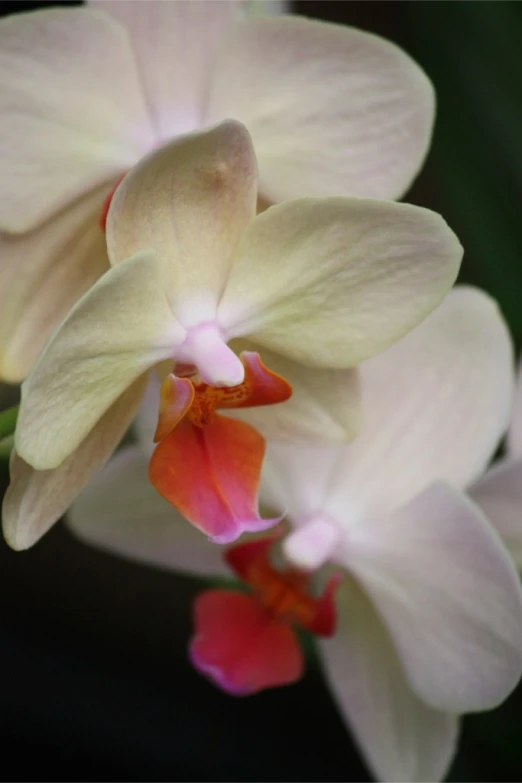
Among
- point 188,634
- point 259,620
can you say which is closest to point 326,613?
point 259,620

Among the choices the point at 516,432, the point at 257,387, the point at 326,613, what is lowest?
the point at 326,613

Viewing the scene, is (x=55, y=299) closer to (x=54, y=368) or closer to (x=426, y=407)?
(x=54, y=368)

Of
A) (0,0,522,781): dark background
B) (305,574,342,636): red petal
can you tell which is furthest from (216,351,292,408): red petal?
(0,0,522,781): dark background

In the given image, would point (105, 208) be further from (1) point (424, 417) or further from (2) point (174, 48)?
(1) point (424, 417)

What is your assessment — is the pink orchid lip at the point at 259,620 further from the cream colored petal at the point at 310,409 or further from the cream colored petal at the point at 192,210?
the cream colored petal at the point at 192,210

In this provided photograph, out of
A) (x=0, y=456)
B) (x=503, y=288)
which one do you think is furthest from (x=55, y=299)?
(x=503, y=288)

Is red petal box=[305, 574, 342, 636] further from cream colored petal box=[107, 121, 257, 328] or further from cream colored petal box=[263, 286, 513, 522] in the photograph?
cream colored petal box=[107, 121, 257, 328]

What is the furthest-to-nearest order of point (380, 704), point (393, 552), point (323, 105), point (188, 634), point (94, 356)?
point (188, 634) < point (380, 704) < point (393, 552) < point (323, 105) < point (94, 356)
